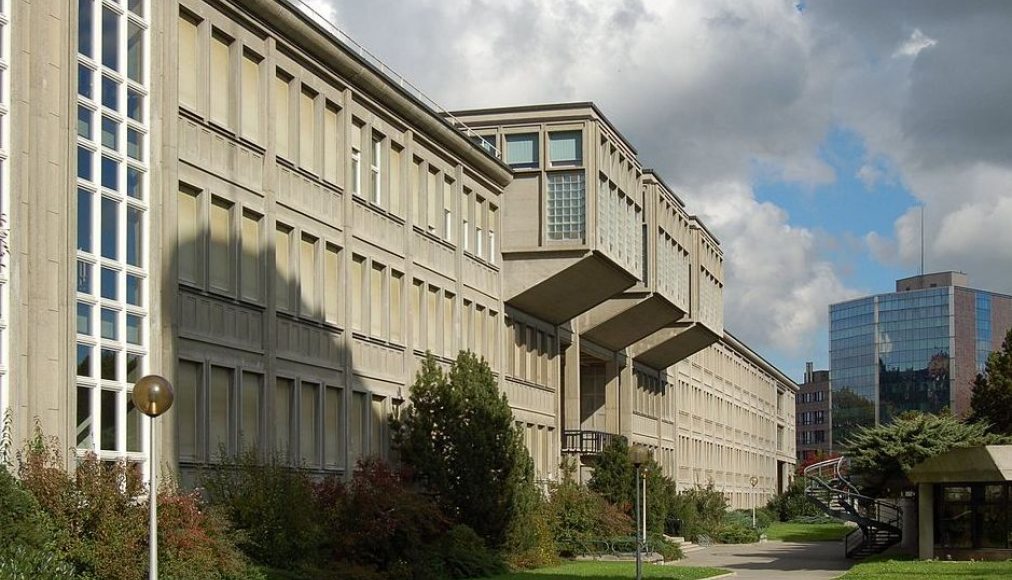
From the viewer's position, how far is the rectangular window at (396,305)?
44188 millimetres

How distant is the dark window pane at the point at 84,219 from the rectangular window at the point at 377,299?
15292 millimetres

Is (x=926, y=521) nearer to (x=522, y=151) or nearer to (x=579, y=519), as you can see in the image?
(x=579, y=519)

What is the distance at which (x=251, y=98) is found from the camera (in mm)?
35875

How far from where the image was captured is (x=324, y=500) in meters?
34.5

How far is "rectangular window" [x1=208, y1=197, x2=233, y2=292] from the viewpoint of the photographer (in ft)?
110

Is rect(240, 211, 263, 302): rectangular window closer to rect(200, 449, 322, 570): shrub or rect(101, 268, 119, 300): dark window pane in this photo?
rect(200, 449, 322, 570): shrub

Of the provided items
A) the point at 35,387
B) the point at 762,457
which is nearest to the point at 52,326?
the point at 35,387

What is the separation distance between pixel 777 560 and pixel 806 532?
3858cm

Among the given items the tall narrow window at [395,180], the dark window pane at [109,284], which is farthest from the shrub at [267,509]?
the tall narrow window at [395,180]

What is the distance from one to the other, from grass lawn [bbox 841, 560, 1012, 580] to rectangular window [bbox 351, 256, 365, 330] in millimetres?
14438

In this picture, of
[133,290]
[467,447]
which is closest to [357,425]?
[467,447]

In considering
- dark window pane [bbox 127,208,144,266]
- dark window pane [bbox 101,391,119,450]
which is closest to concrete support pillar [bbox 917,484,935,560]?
dark window pane [bbox 127,208,144,266]

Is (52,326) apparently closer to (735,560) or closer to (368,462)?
(368,462)

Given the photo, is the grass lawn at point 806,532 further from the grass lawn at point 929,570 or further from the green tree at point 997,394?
the grass lawn at point 929,570
